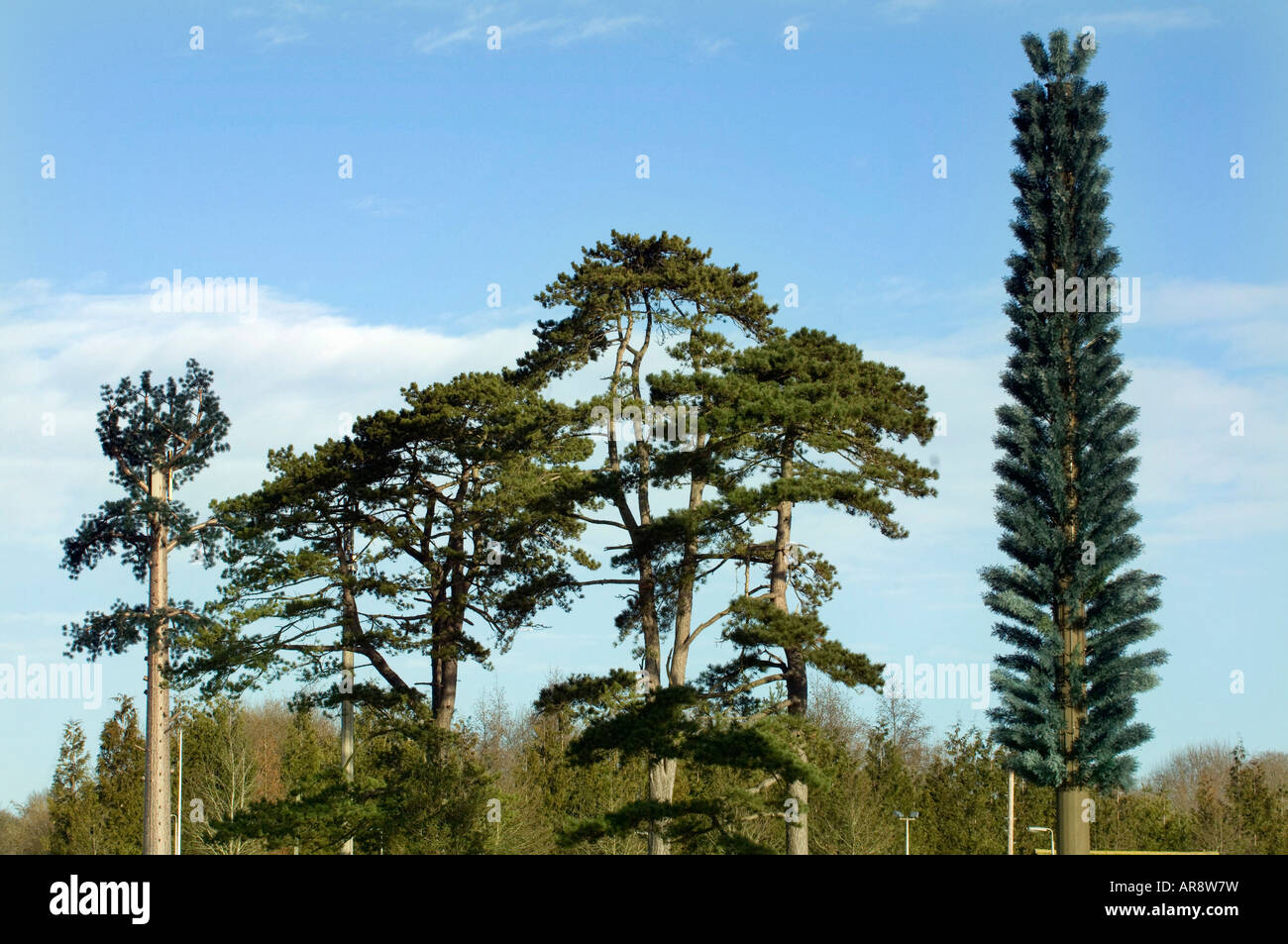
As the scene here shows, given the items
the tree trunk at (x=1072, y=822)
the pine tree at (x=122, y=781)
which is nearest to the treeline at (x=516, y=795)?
the pine tree at (x=122, y=781)

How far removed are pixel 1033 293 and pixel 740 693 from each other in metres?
9.51

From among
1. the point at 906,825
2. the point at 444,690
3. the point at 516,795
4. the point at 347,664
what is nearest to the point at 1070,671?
the point at 444,690

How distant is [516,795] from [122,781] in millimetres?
23882

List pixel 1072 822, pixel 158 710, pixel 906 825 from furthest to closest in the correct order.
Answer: pixel 906 825, pixel 158 710, pixel 1072 822

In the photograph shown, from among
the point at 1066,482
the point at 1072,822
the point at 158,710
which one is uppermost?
the point at 1066,482

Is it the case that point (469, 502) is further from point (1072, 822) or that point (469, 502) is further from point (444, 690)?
point (1072, 822)

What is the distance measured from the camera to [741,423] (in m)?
24.0

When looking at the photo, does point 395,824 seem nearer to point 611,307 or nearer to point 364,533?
point 364,533

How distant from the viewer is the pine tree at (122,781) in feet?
156

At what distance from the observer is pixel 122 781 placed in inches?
2050

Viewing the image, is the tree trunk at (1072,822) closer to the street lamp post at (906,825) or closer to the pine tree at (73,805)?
the street lamp post at (906,825)

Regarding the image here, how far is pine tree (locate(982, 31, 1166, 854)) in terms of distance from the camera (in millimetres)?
20250
